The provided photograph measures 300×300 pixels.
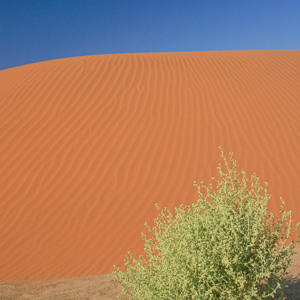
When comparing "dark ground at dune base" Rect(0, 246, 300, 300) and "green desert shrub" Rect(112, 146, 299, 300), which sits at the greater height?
"dark ground at dune base" Rect(0, 246, 300, 300)

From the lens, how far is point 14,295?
3.68m

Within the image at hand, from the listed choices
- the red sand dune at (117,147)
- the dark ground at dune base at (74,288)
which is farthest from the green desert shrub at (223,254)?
the red sand dune at (117,147)

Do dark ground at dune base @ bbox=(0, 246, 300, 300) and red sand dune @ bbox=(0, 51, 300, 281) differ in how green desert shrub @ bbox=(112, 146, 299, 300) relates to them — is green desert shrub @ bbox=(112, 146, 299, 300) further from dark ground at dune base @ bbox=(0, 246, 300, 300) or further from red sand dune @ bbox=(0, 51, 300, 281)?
red sand dune @ bbox=(0, 51, 300, 281)

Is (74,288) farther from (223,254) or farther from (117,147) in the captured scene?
(117,147)

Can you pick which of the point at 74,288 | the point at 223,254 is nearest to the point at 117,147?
the point at 74,288

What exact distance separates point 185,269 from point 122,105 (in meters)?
7.28

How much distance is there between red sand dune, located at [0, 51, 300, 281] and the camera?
18.4 feet

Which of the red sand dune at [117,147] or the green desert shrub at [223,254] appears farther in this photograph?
the red sand dune at [117,147]

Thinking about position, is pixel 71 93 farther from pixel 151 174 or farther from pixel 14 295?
pixel 14 295

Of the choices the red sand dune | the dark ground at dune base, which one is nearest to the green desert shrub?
the dark ground at dune base

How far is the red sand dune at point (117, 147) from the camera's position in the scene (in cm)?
562

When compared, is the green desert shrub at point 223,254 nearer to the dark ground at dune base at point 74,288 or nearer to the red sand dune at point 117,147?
the dark ground at dune base at point 74,288

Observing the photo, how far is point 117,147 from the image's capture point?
7.72 m

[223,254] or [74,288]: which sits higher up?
[74,288]
